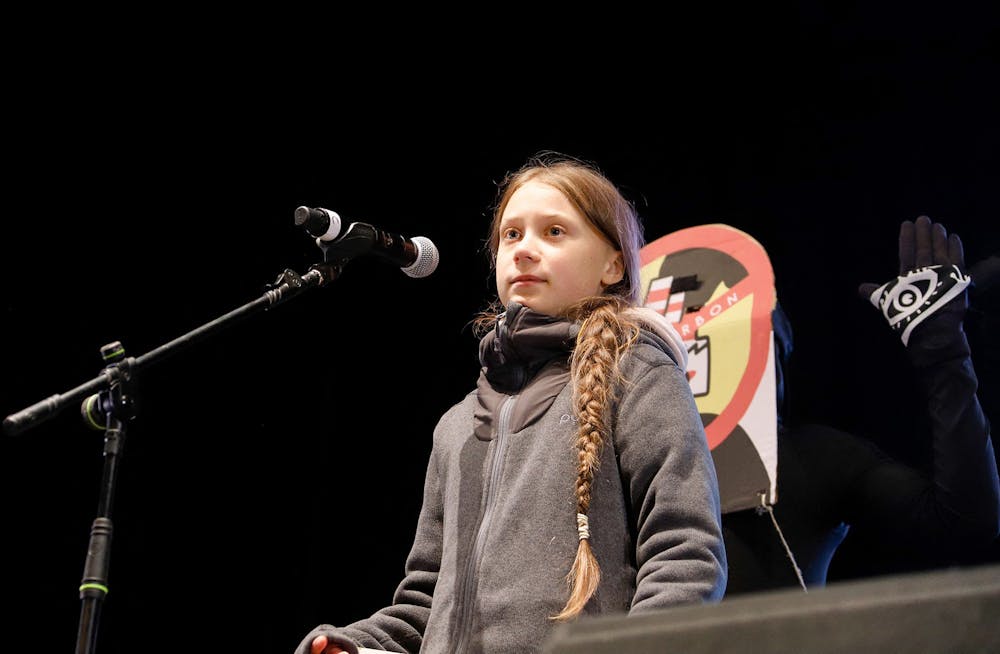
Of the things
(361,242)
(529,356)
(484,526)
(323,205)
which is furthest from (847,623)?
(323,205)

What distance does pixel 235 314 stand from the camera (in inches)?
61.7

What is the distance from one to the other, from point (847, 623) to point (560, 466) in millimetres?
1027

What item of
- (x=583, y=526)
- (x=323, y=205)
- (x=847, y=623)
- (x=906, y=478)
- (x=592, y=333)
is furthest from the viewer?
(x=323, y=205)

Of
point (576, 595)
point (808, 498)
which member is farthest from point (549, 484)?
point (808, 498)

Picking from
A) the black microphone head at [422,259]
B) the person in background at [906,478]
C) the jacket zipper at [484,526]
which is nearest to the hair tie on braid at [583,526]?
the jacket zipper at [484,526]

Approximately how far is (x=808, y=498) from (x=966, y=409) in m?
0.39

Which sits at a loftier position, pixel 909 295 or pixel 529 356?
pixel 909 295

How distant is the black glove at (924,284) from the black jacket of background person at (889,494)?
27 millimetres

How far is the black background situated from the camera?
247 cm

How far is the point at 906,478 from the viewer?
2.03m

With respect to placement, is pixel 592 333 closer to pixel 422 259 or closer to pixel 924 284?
pixel 422 259

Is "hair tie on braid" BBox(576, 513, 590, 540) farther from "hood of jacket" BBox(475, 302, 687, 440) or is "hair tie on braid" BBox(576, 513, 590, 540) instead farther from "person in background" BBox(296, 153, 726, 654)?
"hood of jacket" BBox(475, 302, 687, 440)

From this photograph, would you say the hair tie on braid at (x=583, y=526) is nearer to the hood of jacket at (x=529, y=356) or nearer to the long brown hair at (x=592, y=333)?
the long brown hair at (x=592, y=333)

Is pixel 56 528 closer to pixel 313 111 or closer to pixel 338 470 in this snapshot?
pixel 338 470
